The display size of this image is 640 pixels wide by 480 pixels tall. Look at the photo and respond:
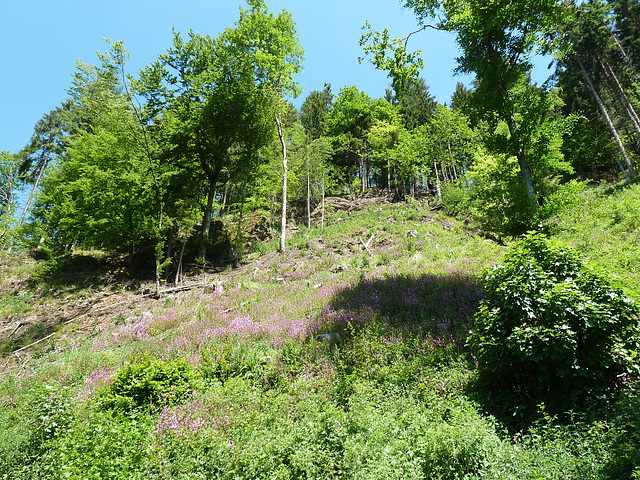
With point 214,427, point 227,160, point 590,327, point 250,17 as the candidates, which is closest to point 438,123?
point 250,17

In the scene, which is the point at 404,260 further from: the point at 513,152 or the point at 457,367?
the point at 457,367

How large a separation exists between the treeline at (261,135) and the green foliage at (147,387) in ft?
31.7

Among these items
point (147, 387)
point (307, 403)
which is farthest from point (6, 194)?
point (307, 403)

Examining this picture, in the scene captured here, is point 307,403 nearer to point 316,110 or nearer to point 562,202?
point 562,202

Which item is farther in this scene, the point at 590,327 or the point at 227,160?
the point at 227,160

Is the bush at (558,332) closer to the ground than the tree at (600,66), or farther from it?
closer to the ground

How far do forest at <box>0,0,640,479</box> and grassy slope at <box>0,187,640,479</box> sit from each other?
0.13ft

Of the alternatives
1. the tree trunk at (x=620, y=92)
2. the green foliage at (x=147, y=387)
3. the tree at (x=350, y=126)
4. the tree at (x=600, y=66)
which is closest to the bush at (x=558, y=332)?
the green foliage at (x=147, y=387)

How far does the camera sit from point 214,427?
3.95 meters

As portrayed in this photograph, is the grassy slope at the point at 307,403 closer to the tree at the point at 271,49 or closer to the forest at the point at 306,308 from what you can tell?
the forest at the point at 306,308

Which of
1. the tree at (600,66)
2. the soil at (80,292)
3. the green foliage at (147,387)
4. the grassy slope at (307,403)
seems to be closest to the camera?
the grassy slope at (307,403)

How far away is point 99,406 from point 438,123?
120 ft

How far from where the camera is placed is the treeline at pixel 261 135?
8.36 metres

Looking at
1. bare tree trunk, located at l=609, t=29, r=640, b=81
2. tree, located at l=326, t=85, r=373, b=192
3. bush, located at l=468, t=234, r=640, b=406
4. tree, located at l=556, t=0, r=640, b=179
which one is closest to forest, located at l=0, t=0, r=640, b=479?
bush, located at l=468, t=234, r=640, b=406
